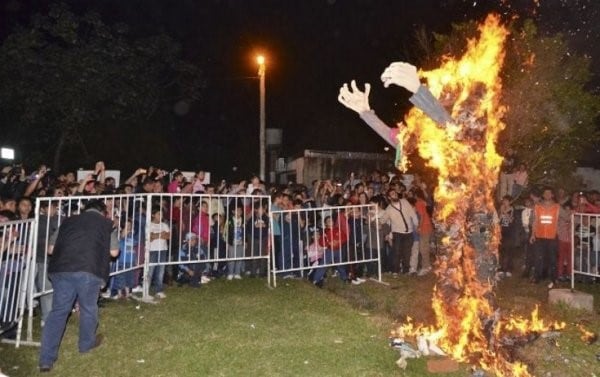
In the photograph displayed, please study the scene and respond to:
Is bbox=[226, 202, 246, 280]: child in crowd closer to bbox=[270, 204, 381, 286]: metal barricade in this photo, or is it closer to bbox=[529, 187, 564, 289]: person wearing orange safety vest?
bbox=[270, 204, 381, 286]: metal barricade

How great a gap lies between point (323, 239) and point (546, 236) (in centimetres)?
508

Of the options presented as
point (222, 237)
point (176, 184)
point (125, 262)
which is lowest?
point (125, 262)

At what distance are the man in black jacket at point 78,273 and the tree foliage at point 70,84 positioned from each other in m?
13.2

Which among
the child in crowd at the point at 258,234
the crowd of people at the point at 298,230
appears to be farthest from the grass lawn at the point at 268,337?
the child in crowd at the point at 258,234

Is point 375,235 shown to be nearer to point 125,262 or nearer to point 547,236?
point 547,236

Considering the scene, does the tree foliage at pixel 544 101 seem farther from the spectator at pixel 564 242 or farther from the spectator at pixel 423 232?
the spectator at pixel 423 232

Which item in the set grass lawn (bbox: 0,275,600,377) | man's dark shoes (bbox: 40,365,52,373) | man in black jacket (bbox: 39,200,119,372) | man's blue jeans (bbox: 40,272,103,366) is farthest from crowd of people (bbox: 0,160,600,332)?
man's dark shoes (bbox: 40,365,52,373)

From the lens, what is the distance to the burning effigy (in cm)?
594

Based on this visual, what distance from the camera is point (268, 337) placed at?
733 cm

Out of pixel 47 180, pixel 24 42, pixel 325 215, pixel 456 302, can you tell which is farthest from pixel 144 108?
pixel 456 302

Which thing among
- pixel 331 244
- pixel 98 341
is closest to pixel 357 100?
pixel 98 341

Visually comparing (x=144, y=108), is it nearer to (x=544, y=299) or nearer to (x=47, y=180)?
(x=47, y=180)

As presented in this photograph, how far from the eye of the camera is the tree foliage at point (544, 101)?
582 inches

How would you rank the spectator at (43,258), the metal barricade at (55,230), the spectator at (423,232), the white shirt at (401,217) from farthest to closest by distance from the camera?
the spectator at (423,232)
the white shirt at (401,217)
the spectator at (43,258)
the metal barricade at (55,230)
